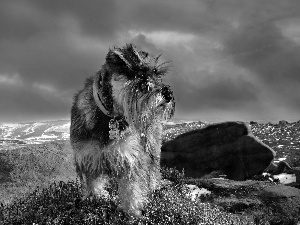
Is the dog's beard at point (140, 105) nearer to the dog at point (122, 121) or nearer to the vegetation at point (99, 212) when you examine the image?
the dog at point (122, 121)

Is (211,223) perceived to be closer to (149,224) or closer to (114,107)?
(149,224)

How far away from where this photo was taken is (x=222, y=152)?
19.2 m

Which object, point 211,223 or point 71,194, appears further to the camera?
point 71,194

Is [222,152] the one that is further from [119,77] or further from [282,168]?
[119,77]

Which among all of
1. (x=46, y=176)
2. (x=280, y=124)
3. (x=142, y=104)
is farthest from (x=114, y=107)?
(x=280, y=124)

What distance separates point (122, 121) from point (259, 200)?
17.9 ft

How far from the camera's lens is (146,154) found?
948 cm

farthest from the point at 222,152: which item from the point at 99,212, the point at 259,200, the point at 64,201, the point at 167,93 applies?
the point at 167,93

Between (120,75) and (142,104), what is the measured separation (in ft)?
2.23

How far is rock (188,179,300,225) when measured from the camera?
11.1m

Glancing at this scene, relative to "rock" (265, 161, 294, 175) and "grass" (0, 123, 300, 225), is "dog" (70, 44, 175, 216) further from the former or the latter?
"rock" (265, 161, 294, 175)

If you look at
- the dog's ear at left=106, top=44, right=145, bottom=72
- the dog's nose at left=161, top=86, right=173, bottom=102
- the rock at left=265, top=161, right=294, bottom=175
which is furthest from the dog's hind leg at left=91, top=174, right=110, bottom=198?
the rock at left=265, top=161, right=294, bottom=175

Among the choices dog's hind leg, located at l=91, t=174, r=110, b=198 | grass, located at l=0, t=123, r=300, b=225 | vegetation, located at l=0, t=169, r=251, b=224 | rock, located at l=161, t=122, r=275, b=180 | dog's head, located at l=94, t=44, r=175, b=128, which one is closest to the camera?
dog's head, located at l=94, t=44, r=175, b=128

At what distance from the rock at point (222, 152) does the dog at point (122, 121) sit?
32.1 feet
